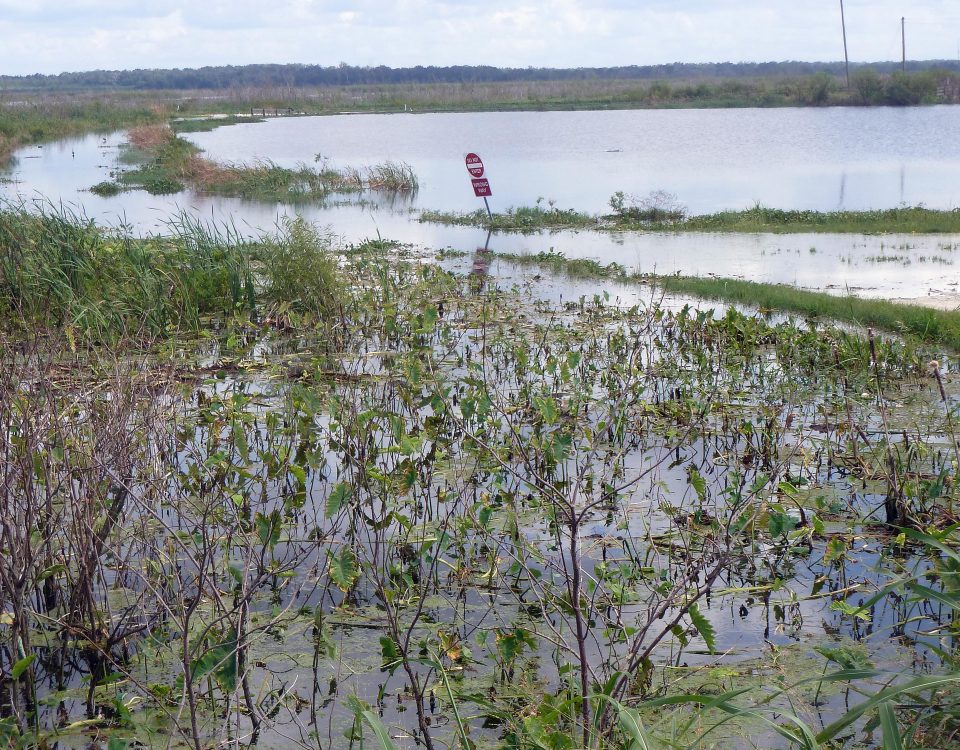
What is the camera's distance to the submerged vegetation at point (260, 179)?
1102 inches

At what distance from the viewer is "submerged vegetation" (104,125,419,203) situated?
1102 inches

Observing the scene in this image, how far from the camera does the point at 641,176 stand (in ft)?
98.9

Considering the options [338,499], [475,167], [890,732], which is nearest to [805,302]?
[338,499]

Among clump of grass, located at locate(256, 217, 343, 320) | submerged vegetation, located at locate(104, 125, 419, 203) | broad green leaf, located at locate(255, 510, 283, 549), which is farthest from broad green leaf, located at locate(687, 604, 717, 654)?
submerged vegetation, located at locate(104, 125, 419, 203)

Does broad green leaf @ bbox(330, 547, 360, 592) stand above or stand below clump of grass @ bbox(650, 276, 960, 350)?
below

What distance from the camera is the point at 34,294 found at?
9.73m

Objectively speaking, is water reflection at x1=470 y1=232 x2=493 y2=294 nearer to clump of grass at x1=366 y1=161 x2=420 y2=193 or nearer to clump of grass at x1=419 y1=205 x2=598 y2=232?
Result: clump of grass at x1=419 y1=205 x2=598 y2=232

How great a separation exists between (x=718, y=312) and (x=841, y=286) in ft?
7.49

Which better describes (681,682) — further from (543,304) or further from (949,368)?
(543,304)

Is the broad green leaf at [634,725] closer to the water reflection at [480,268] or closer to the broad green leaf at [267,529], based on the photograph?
the broad green leaf at [267,529]

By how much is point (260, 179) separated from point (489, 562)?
85.2 ft

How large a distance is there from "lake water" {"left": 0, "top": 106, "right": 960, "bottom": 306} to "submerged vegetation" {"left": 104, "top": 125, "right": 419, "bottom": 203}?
0.94 metres

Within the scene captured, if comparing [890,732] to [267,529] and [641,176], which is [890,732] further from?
[641,176]

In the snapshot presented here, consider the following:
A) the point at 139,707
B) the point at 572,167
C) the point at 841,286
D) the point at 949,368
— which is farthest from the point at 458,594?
the point at 572,167
